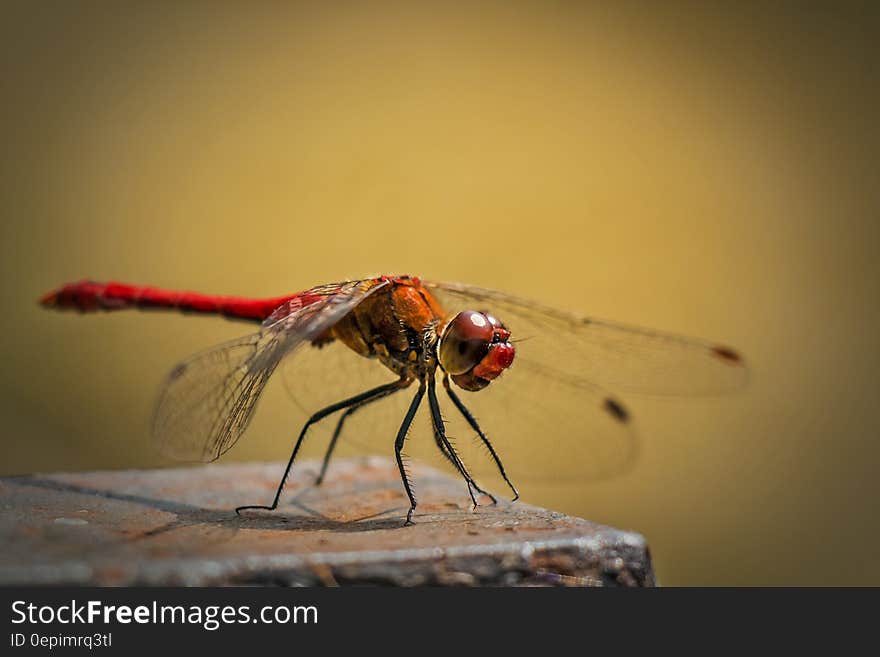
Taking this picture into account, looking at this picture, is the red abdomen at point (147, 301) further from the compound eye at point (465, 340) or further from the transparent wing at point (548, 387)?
the compound eye at point (465, 340)

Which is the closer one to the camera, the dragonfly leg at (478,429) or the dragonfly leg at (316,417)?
the dragonfly leg at (316,417)

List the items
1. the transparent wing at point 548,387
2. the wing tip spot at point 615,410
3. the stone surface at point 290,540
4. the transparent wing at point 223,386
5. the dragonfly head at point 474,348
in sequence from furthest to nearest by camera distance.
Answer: the wing tip spot at point 615,410 → the transparent wing at point 548,387 → the dragonfly head at point 474,348 → the transparent wing at point 223,386 → the stone surface at point 290,540

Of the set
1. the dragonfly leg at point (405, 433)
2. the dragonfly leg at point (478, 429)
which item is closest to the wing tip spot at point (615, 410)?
the dragonfly leg at point (478, 429)

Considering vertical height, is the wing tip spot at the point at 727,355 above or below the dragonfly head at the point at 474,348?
above

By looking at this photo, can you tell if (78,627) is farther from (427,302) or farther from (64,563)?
(427,302)

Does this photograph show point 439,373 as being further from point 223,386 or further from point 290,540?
point 290,540

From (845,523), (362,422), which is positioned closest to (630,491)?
(845,523)

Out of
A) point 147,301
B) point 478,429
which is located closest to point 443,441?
point 478,429

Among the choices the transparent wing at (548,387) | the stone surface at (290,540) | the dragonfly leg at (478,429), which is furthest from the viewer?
the transparent wing at (548,387)
